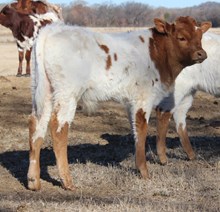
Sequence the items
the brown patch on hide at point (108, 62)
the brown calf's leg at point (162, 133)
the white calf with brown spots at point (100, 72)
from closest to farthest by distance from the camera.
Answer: the white calf with brown spots at point (100, 72) → the brown patch on hide at point (108, 62) → the brown calf's leg at point (162, 133)

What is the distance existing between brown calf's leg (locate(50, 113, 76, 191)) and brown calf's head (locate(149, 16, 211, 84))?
1.67 metres

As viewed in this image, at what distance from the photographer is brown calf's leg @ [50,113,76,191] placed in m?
8.60

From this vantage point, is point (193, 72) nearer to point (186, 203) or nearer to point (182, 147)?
point (182, 147)

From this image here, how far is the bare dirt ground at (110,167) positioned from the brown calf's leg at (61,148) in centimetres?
13

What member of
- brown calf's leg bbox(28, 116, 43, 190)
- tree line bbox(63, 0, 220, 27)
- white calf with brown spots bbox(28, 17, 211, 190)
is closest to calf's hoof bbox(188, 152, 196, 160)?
white calf with brown spots bbox(28, 17, 211, 190)

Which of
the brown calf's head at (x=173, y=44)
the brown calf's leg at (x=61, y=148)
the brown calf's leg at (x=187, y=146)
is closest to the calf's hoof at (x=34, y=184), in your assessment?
the brown calf's leg at (x=61, y=148)

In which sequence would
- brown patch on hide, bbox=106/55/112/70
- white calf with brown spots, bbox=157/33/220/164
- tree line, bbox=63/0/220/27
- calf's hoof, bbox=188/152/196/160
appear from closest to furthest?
brown patch on hide, bbox=106/55/112/70 < white calf with brown spots, bbox=157/33/220/164 < calf's hoof, bbox=188/152/196/160 < tree line, bbox=63/0/220/27

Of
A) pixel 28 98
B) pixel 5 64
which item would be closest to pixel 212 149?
pixel 28 98

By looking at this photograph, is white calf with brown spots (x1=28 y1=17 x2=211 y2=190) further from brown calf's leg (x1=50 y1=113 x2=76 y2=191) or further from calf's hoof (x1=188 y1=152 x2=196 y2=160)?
calf's hoof (x1=188 y1=152 x2=196 y2=160)

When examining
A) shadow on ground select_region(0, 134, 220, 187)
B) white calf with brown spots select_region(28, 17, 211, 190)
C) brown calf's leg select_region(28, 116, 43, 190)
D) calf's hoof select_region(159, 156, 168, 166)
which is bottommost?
shadow on ground select_region(0, 134, 220, 187)

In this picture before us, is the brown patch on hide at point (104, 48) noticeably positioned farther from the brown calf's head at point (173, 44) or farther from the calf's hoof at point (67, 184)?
the calf's hoof at point (67, 184)

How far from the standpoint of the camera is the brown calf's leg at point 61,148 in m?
8.60

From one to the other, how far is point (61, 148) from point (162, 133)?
2.52 m

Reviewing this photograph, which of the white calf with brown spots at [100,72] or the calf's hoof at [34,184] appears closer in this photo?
the white calf with brown spots at [100,72]
